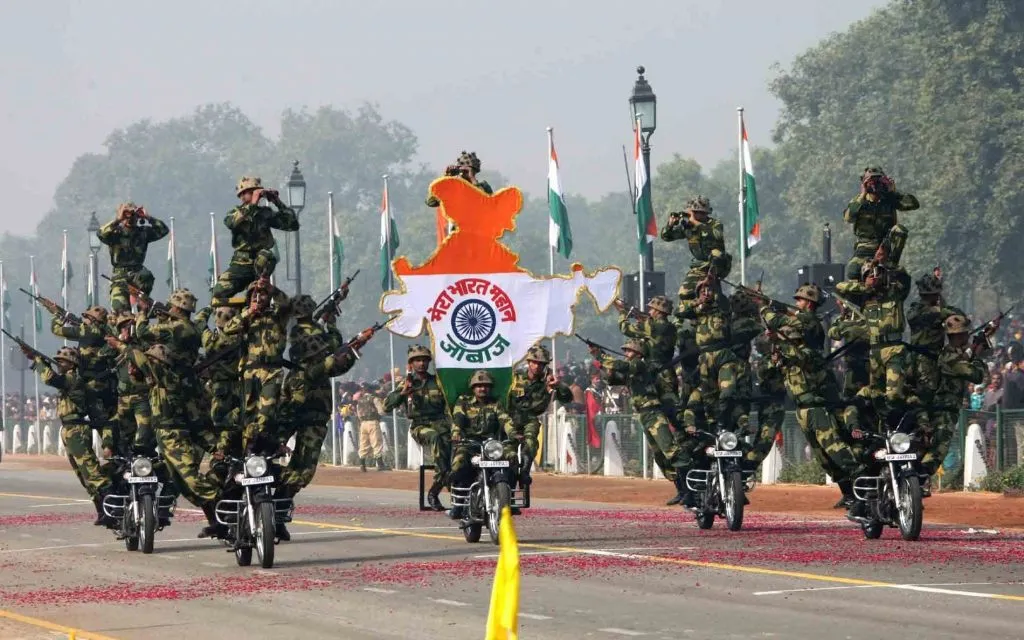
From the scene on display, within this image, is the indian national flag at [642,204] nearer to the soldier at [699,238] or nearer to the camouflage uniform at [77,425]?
the soldier at [699,238]

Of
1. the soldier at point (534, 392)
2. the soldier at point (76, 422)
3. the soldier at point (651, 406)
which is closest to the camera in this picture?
the soldier at point (534, 392)

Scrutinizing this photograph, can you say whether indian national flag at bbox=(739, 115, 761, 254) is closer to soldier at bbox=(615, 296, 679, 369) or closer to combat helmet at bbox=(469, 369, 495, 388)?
soldier at bbox=(615, 296, 679, 369)

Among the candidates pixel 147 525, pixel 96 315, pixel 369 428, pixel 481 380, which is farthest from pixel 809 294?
pixel 369 428

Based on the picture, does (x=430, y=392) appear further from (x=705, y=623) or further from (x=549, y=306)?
(x=705, y=623)

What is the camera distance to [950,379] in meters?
19.7

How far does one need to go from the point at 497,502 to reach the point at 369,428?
85.0ft

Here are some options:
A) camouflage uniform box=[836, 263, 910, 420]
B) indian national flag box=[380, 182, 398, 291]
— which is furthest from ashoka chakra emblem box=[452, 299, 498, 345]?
indian national flag box=[380, 182, 398, 291]

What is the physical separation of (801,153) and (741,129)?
4978cm

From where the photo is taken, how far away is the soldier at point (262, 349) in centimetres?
1808

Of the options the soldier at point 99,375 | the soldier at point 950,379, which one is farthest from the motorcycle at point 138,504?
the soldier at point 950,379

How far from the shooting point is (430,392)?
71.7 ft

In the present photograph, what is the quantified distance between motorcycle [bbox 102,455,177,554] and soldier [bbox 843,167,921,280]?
23.3 feet

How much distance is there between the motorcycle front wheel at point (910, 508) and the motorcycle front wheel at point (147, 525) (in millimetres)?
7122

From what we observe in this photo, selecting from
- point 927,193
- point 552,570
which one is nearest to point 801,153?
point 927,193
